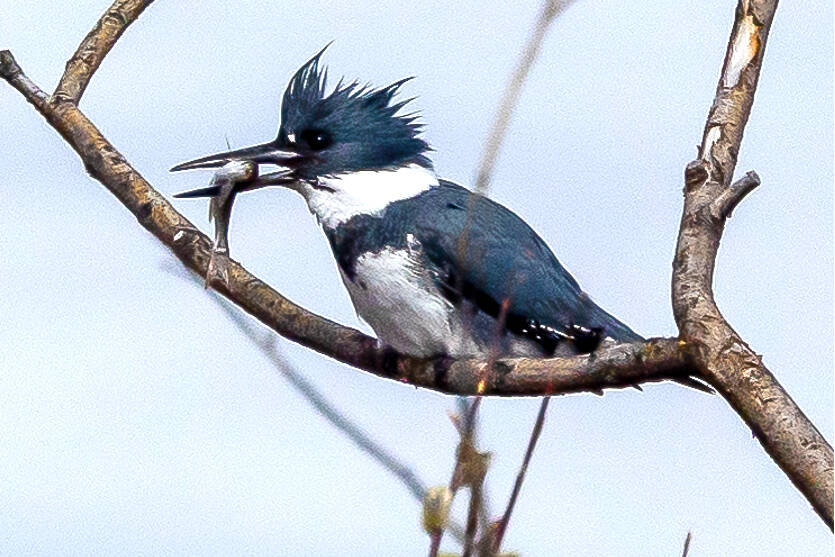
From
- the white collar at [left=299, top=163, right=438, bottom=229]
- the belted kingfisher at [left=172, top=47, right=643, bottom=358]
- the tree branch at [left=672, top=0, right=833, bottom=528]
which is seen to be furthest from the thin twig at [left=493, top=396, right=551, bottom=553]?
the white collar at [left=299, top=163, right=438, bottom=229]

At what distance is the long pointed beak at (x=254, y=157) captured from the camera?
14.5 ft

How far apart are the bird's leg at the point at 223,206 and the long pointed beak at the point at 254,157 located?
0.05m

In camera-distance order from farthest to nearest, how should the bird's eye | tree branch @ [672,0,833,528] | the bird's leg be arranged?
the bird's eye
the bird's leg
tree branch @ [672,0,833,528]

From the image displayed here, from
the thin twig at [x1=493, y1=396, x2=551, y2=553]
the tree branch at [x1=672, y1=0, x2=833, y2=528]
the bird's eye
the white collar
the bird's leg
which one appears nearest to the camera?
the thin twig at [x1=493, y1=396, x2=551, y2=553]

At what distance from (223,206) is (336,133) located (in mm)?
812

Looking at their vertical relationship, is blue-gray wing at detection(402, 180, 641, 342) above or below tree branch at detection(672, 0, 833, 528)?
above

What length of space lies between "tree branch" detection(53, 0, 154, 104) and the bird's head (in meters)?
0.60

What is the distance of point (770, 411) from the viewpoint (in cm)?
240

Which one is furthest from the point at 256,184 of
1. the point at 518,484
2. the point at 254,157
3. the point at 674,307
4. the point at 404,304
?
the point at 518,484

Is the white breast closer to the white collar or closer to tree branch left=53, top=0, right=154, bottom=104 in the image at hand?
the white collar

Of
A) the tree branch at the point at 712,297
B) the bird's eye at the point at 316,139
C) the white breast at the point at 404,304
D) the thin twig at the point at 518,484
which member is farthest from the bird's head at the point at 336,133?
the thin twig at the point at 518,484

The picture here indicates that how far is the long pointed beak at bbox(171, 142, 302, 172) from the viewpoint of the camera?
4430 mm

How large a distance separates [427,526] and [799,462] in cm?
120

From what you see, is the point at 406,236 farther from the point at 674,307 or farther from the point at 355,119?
the point at 674,307
